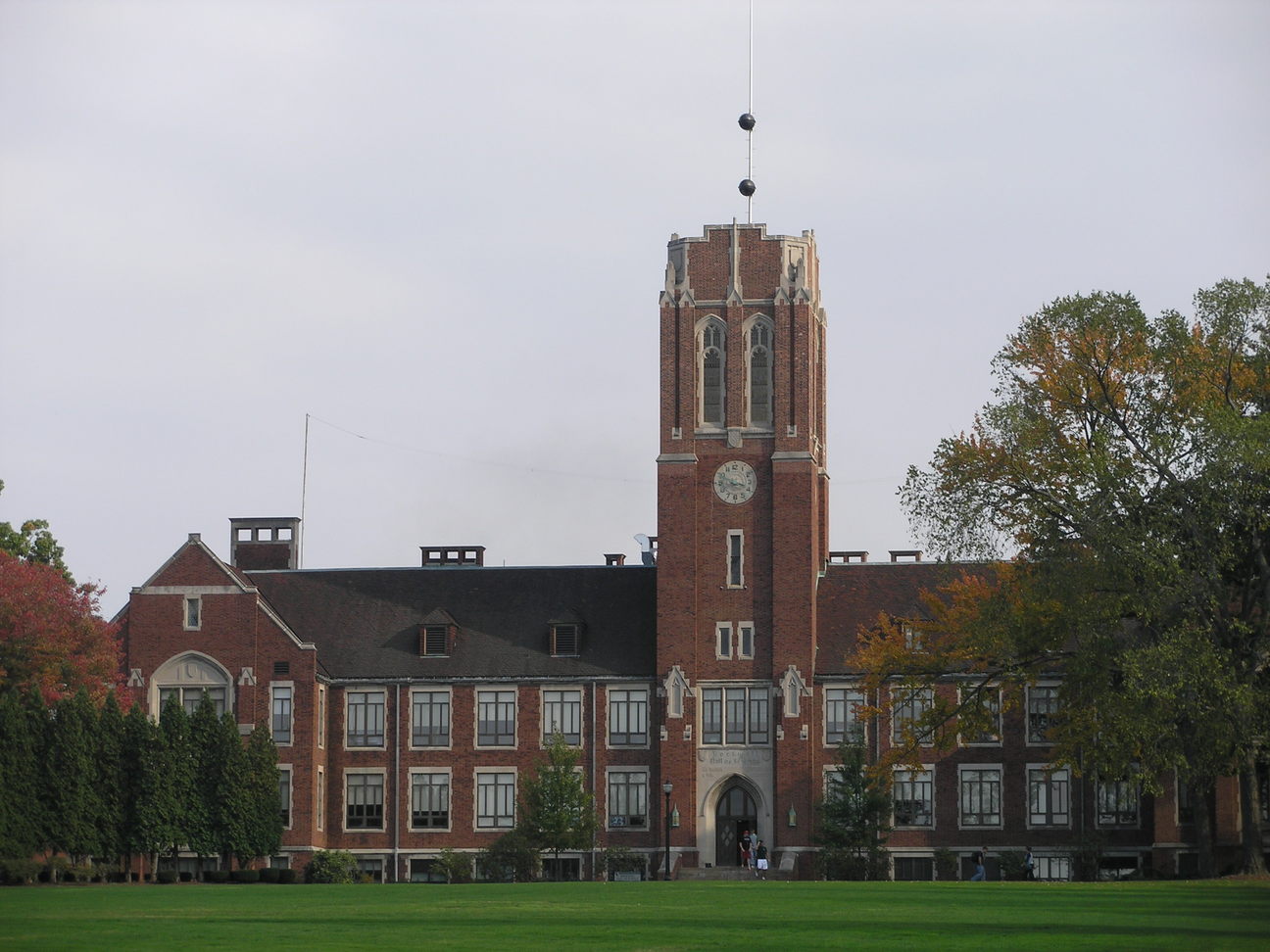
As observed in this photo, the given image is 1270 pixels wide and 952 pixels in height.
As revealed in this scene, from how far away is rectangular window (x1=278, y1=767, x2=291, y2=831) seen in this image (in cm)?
7119

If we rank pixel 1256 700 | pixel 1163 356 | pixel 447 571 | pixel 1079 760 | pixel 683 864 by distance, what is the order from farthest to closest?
pixel 447 571
pixel 683 864
pixel 1079 760
pixel 1163 356
pixel 1256 700

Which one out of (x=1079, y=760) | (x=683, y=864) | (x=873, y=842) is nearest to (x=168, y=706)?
(x=683, y=864)

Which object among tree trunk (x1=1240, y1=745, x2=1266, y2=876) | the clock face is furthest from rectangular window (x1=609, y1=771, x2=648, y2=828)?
tree trunk (x1=1240, y1=745, x2=1266, y2=876)

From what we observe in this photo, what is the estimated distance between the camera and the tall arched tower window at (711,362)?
74.1m

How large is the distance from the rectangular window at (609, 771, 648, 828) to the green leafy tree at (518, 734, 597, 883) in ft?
11.3

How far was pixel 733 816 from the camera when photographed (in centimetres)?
7200

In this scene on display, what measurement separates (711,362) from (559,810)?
660 inches

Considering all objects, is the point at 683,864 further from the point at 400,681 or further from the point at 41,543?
the point at 41,543

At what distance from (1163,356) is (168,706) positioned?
32.8 m

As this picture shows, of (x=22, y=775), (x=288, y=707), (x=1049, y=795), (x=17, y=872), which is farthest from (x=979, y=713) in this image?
(x=288, y=707)

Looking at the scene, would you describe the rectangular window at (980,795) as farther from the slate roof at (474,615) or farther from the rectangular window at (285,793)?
the rectangular window at (285,793)

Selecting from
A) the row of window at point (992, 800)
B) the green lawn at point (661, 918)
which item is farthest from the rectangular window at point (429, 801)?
the green lawn at point (661, 918)

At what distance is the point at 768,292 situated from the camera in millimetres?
74125

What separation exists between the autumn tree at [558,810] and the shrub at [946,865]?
37.2 ft
